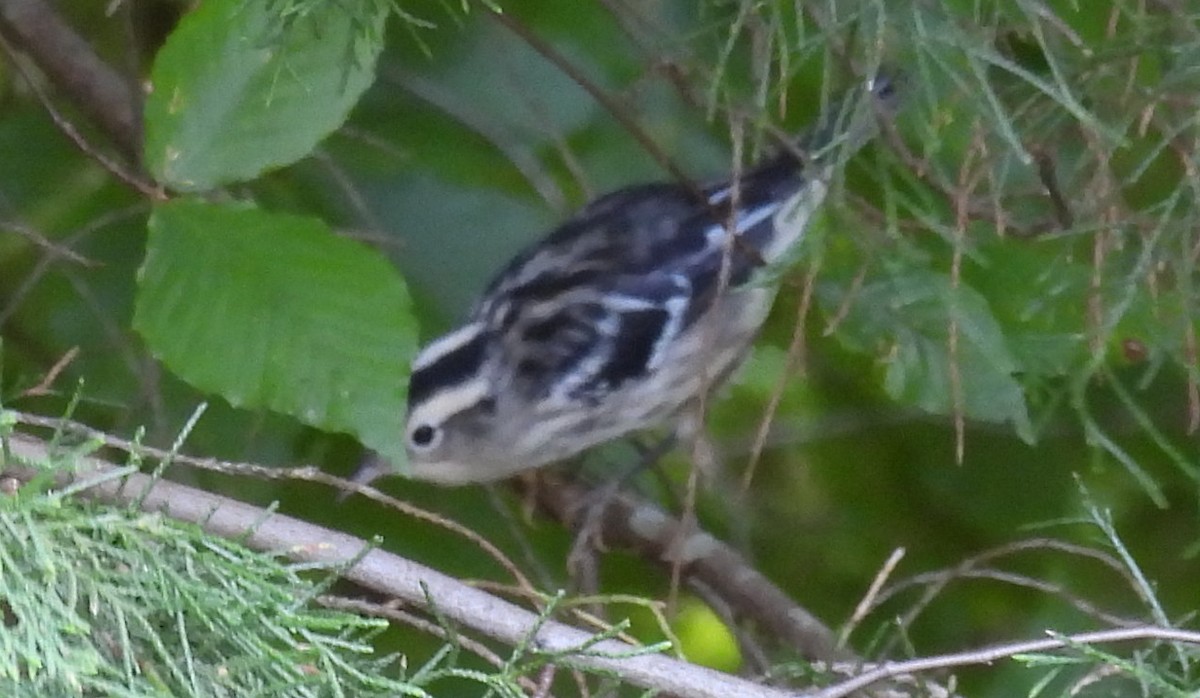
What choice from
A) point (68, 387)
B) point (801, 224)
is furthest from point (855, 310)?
point (68, 387)

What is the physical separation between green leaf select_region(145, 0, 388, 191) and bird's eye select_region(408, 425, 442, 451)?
0.70 meters

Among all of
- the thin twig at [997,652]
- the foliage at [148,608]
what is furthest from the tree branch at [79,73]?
the thin twig at [997,652]

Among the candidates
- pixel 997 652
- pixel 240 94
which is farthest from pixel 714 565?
pixel 997 652

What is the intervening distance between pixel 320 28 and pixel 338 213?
50 centimetres

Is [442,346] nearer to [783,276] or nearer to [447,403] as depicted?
[447,403]

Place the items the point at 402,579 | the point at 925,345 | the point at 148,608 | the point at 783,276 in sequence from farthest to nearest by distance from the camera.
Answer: the point at 925,345
the point at 783,276
the point at 402,579
the point at 148,608

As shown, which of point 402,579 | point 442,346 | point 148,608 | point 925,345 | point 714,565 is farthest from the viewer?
point 442,346

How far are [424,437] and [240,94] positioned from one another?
0.75 meters

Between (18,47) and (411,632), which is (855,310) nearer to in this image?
(411,632)

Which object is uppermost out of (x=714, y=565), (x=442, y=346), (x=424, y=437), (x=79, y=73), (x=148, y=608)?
(x=79, y=73)

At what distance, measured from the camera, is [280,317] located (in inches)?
52.7

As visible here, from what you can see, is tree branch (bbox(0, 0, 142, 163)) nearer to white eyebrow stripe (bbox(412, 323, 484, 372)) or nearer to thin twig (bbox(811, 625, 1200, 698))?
white eyebrow stripe (bbox(412, 323, 484, 372))

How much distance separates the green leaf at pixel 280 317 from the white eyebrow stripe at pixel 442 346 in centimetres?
62

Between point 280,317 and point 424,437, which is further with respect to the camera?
point 424,437
